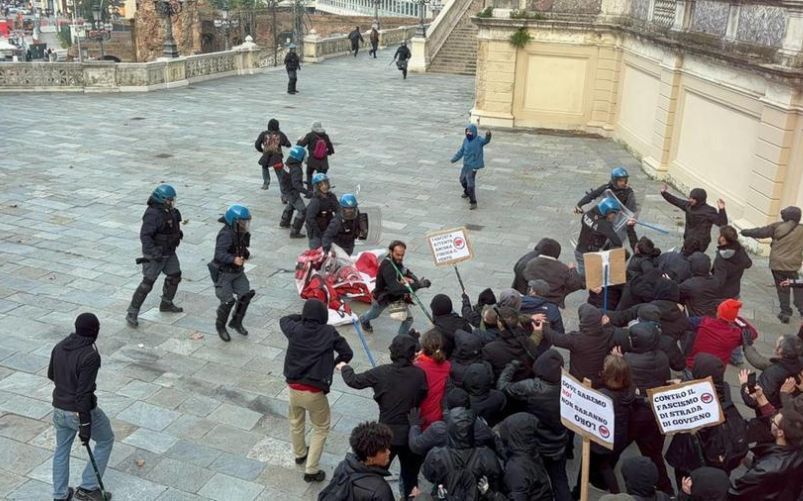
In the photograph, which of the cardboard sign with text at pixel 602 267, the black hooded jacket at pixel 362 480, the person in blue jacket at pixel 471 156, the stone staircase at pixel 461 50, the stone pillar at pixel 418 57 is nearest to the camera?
the black hooded jacket at pixel 362 480

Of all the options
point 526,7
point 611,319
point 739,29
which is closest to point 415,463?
point 611,319

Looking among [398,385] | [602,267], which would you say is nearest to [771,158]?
[602,267]

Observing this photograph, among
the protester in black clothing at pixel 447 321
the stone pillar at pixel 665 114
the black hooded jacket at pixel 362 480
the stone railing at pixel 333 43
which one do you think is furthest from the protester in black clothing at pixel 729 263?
the stone railing at pixel 333 43

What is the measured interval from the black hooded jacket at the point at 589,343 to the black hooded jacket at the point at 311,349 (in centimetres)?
225

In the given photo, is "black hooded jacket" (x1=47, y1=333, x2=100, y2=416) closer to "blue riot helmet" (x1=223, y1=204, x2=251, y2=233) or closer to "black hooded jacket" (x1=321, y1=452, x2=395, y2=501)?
"black hooded jacket" (x1=321, y1=452, x2=395, y2=501)

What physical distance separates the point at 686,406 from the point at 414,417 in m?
2.11

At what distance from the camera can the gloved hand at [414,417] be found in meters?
6.18

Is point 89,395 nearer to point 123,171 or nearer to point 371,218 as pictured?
point 371,218

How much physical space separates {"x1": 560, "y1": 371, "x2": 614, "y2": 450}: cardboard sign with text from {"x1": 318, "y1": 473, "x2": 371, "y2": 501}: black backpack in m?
1.70

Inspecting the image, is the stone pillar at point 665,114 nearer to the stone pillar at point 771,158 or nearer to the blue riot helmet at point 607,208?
the stone pillar at point 771,158

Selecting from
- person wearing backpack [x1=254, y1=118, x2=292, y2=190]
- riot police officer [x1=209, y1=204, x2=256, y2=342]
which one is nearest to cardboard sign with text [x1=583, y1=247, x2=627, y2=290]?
riot police officer [x1=209, y1=204, x2=256, y2=342]

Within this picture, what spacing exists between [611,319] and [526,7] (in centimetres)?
1595

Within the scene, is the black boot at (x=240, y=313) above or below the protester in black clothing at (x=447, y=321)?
below

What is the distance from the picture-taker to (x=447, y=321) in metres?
7.23
